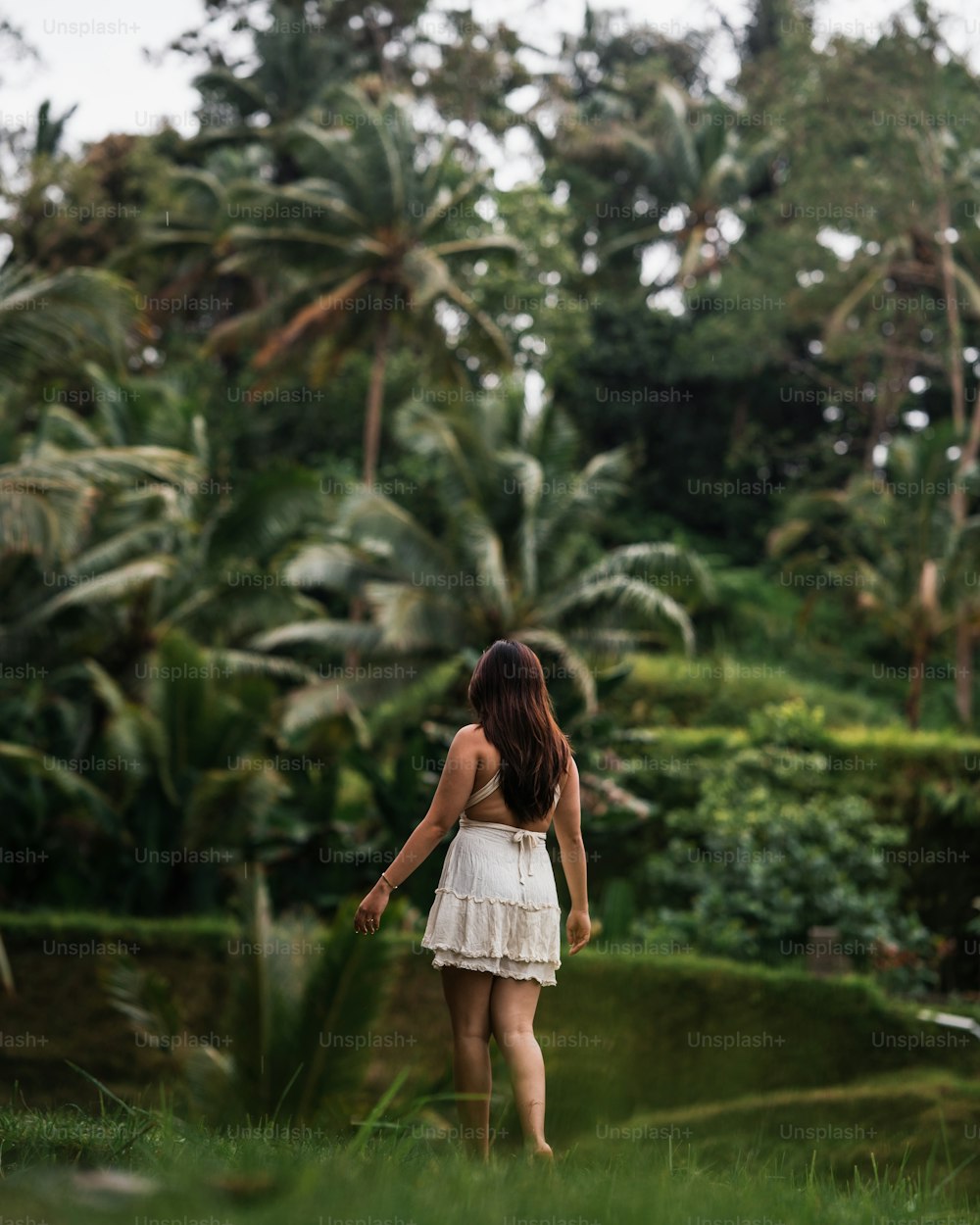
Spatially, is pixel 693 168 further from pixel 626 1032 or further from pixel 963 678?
pixel 626 1032

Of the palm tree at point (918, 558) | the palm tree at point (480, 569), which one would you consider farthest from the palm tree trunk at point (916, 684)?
the palm tree at point (480, 569)

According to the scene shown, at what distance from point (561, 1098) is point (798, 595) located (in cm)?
2311

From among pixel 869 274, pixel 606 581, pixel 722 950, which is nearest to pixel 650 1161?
pixel 722 950

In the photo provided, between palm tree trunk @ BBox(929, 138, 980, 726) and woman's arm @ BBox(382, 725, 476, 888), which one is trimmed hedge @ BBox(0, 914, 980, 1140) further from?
palm tree trunk @ BBox(929, 138, 980, 726)

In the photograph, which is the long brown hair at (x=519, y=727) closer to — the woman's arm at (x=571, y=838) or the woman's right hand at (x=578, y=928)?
the woman's arm at (x=571, y=838)

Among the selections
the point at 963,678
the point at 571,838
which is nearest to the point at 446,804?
the point at 571,838

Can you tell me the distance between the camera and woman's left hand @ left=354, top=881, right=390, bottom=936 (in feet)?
14.8

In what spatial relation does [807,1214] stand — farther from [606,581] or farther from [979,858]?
[606,581]

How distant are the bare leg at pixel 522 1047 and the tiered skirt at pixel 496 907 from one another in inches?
2.3

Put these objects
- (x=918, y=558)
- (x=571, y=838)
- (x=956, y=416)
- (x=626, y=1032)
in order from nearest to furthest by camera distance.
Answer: (x=571, y=838) → (x=626, y=1032) → (x=918, y=558) → (x=956, y=416)

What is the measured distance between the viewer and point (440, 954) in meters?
4.55

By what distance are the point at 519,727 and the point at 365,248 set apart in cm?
2182

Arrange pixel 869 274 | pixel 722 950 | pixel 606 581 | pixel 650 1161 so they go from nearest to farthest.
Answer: pixel 650 1161, pixel 722 950, pixel 606 581, pixel 869 274

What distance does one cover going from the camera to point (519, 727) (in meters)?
4.58
